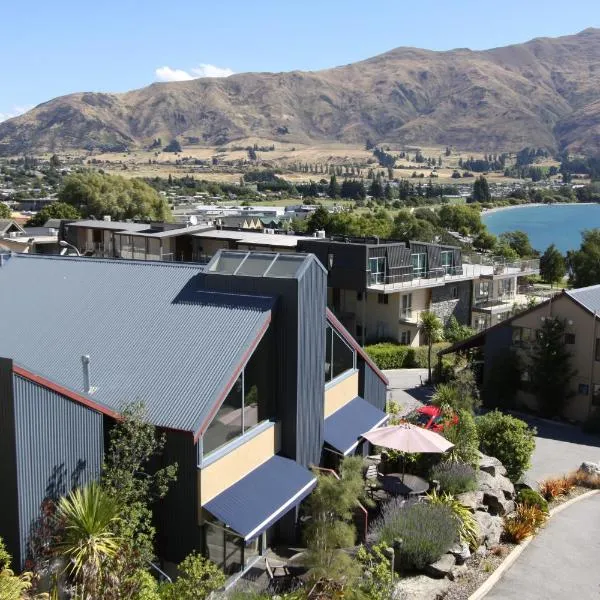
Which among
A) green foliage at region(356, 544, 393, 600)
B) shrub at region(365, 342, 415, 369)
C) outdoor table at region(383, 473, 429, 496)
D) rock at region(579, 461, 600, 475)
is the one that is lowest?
shrub at region(365, 342, 415, 369)

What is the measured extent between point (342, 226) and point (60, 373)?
7137 cm

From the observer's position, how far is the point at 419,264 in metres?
47.5

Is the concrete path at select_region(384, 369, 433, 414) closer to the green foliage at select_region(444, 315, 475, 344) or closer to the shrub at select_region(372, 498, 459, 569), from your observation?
the green foliage at select_region(444, 315, 475, 344)

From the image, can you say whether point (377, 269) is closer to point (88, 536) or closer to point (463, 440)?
point (463, 440)

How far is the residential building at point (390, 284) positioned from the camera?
44906mm

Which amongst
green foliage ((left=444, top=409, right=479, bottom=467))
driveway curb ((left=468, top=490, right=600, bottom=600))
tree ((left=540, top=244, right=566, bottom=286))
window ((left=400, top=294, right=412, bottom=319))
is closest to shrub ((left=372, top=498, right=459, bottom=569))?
driveway curb ((left=468, top=490, right=600, bottom=600))

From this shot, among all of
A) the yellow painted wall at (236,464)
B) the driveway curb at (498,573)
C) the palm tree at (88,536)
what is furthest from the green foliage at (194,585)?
the driveway curb at (498,573)

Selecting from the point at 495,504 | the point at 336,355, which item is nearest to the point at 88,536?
Answer: the point at 336,355

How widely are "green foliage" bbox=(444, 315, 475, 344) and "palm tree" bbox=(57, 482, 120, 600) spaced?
118 ft

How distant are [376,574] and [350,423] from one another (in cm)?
693

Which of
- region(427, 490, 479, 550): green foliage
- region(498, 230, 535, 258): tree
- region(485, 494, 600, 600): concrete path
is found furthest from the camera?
region(498, 230, 535, 258): tree

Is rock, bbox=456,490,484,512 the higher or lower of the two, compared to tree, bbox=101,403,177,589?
lower

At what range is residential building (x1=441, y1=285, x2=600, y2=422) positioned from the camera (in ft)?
109

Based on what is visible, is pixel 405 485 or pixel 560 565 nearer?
pixel 560 565
